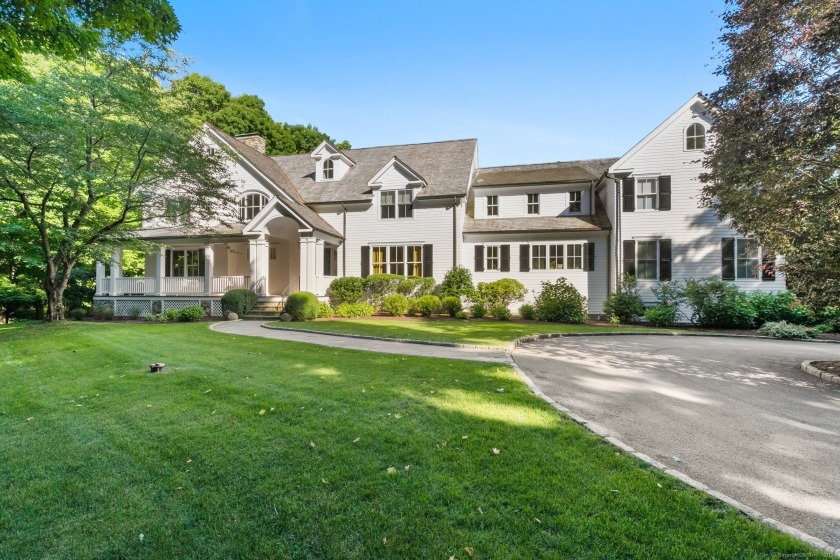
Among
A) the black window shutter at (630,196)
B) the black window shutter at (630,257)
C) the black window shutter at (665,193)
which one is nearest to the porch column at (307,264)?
the black window shutter at (630,257)

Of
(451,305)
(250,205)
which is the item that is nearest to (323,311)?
(451,305)

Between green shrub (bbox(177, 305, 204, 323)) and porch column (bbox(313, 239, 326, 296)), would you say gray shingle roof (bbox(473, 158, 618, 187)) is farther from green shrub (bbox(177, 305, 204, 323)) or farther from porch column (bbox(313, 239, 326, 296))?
green shrub (bbox(177, 305, 204, 323))

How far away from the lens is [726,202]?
9172 mm

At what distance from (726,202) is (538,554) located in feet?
33.1

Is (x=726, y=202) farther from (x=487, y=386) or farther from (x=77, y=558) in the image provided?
(x=77, y=558)

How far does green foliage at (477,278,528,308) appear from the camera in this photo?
60.3 feet

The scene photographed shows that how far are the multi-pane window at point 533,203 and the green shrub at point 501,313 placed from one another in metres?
6.01

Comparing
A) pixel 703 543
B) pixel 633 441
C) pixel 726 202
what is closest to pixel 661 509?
pixel 703 543

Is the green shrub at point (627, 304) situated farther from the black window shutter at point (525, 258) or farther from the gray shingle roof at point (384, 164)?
the gray shingle roof at point (384, 164)

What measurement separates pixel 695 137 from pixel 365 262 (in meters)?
16.3

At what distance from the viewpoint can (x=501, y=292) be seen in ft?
60.1

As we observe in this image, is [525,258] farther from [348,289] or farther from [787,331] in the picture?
[787,331]

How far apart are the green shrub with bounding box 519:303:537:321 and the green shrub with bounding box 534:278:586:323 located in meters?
0.18

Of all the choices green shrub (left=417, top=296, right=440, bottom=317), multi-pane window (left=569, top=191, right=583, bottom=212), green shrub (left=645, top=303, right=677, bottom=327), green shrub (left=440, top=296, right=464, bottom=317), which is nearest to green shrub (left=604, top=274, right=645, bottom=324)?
green shrub (left=645, top=303, right=677, bottom=327)
